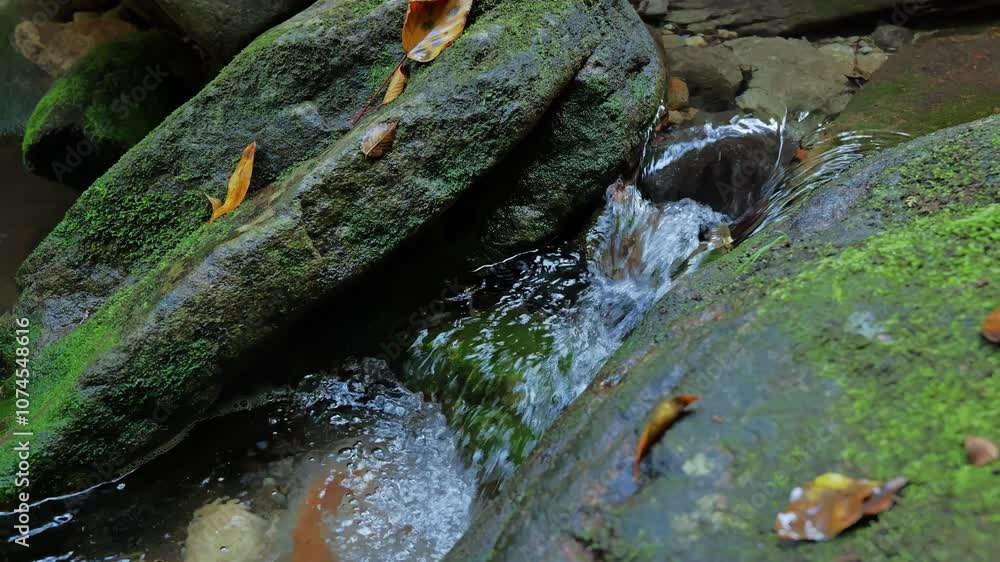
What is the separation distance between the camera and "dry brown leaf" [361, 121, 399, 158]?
2803 mm

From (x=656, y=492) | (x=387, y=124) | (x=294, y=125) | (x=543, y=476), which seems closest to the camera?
(x=656, y=492)

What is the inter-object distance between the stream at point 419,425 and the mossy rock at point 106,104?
8.32 feet

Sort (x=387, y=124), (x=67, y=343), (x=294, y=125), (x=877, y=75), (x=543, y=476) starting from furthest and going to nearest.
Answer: (x=877, y=75), (x=294, y=125), (x=67, y=343), (x=387, y=124), (x=543, y=476)

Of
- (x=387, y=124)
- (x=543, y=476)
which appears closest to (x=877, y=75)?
(x=387, y=124)

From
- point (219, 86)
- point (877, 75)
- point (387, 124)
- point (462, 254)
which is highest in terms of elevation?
point (219, 86)

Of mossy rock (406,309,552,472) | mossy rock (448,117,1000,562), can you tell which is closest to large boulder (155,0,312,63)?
mossy rock (406,309,552,472)

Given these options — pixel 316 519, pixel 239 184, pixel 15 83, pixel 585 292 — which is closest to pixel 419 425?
pixel 316 519

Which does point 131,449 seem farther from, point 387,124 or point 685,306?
point 685,306

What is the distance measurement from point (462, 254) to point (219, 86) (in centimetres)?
140

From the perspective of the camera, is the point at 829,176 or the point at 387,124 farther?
the point at 829,176

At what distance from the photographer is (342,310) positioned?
10.8 feet

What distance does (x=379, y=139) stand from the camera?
2.81m

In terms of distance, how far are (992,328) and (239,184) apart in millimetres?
2921

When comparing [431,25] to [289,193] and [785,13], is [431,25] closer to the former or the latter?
[289,193]
